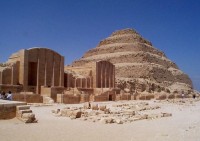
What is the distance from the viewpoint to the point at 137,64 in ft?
233

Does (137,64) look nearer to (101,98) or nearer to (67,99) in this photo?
(101,98)

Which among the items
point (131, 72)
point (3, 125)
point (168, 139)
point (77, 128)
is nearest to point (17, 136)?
point (3, 125)

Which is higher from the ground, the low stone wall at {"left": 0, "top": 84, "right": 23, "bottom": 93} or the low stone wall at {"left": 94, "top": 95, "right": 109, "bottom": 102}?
the low stone wall at {"left": 0, "top": 84, "right": 23, "bottom": 93}

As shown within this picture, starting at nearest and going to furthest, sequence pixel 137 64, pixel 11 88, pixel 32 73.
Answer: pixel 11 88
pixel 32 73
pixel 137 64

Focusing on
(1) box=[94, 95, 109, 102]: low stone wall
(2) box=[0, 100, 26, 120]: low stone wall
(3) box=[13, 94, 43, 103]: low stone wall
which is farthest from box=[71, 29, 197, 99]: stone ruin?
(2) box=[0, 100, 26, 120]: low stone wall

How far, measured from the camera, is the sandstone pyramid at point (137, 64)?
62.4m

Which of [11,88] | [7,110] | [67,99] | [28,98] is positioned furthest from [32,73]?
[7,110]

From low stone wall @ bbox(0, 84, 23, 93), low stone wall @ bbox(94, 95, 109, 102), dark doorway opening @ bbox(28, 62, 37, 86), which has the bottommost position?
low stone wall @ bbox(94, 95, 109, 102)

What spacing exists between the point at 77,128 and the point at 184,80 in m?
75.8

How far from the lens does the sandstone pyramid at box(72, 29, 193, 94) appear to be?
205 ft

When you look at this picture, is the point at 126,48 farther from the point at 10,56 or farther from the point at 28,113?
the point at 28,113

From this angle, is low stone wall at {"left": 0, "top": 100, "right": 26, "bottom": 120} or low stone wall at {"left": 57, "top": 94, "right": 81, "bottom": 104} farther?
low stone wall at {"left": 57, "top": 94, "right": 81, "bottom": 104}

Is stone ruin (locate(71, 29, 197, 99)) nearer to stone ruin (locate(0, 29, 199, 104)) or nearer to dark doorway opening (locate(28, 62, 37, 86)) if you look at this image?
stone ruin (locate(0, 29, 199, 104))

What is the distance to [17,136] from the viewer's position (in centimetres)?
880
